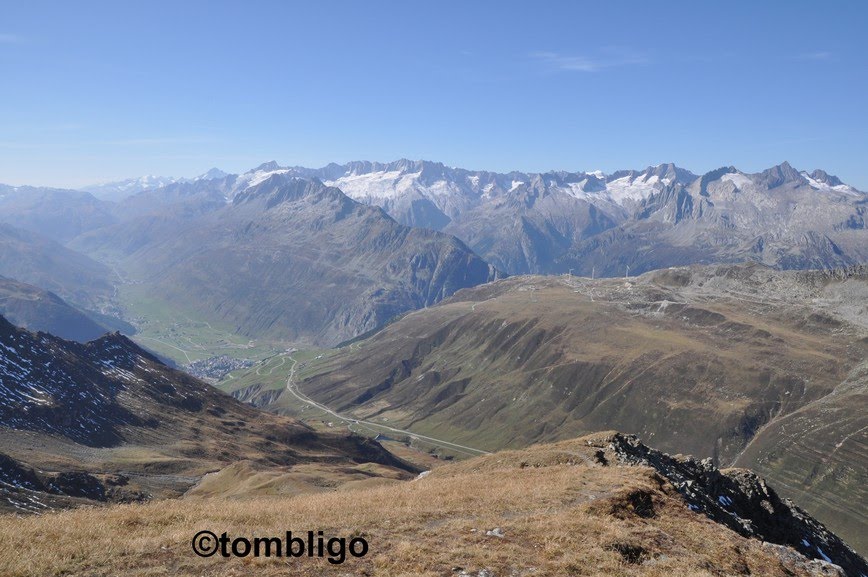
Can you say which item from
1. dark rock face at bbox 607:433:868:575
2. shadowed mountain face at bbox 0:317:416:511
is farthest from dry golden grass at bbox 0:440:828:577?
shadowed mountain face at bbox 0:317:416:511

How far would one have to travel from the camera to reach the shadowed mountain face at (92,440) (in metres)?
98.2

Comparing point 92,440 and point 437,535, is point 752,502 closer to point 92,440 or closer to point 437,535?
point 437,535

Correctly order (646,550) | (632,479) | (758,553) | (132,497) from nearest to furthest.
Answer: (646,550) < (758,553) < (632,479) < (132,497)

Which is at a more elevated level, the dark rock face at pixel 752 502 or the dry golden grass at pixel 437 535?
the dry golden grass at pixel 437 535

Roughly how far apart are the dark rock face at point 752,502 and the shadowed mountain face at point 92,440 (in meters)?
72.0

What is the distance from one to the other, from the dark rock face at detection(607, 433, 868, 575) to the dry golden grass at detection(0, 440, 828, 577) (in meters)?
18.2

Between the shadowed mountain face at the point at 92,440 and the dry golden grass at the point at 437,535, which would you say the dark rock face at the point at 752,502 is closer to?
the dry golden grass at the point at 437,535

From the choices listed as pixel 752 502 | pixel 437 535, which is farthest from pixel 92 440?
pixel 437 535

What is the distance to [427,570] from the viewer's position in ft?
74.4

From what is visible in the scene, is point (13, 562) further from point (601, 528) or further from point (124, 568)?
point (601, 528)

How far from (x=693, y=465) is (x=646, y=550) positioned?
36.1m

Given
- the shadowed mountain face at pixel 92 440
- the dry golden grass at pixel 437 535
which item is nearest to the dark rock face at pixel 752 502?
the dry golden grass at pixel 437 535

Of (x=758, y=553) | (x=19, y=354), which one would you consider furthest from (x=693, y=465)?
(x=19, y=354)

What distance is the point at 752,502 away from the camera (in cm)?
5834
